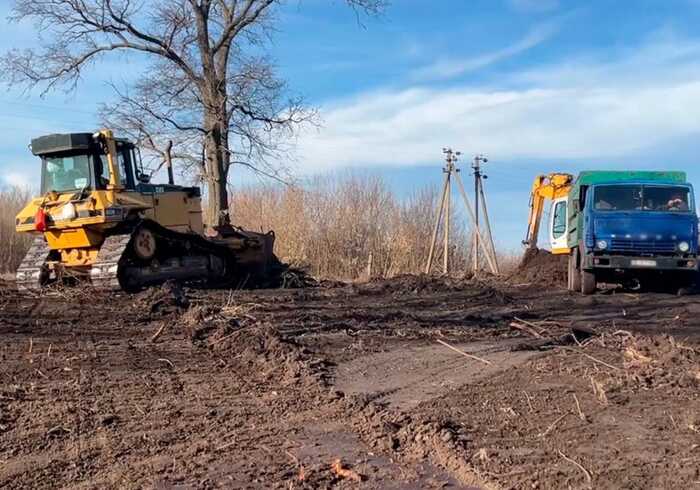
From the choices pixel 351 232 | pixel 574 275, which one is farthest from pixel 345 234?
pixel 574 275

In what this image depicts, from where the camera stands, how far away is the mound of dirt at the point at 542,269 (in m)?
20.9

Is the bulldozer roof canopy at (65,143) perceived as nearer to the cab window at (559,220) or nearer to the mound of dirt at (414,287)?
the mound of dirt at (414,287)

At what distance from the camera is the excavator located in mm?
20812

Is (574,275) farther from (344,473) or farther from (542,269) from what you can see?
(344,473)

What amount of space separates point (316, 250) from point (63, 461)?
2271 centimetres

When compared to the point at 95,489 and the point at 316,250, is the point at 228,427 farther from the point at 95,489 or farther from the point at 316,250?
the point at 316,250

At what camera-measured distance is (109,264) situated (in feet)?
49.3

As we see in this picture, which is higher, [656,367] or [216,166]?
[216,166]

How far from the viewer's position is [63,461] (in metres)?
5.04

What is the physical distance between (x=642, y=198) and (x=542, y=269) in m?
4.94

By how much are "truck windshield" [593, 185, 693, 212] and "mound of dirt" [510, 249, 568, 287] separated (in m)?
3.55

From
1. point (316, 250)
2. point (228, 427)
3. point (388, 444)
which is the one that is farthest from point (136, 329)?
point (316, 250)

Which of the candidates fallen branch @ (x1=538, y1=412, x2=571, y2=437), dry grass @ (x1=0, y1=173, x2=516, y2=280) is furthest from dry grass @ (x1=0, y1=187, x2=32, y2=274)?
fallen branch @ (x1=538, y1=412, x2=571, y2=437)

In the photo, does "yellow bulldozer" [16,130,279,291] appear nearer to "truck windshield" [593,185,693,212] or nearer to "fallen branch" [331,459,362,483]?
→ "truck windshield" [593,185,693,212]
